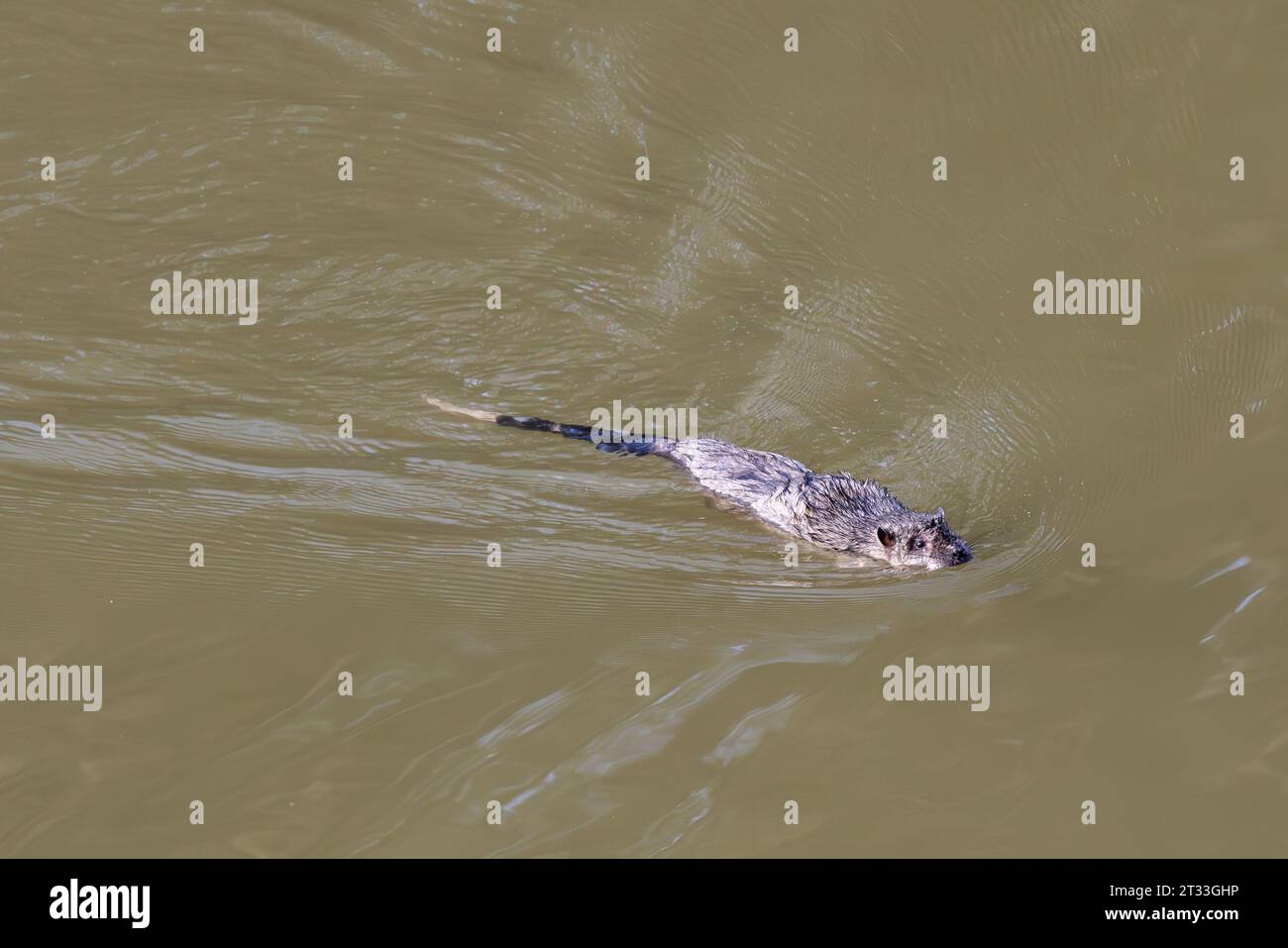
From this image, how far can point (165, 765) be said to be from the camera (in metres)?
5.66

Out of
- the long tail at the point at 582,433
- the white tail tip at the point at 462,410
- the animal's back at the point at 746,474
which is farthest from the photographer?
the white tail tip at the point at 462,410

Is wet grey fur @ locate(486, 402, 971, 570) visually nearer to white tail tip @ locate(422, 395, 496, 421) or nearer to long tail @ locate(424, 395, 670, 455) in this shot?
long tail @ locate(424, 395, 670, 455)

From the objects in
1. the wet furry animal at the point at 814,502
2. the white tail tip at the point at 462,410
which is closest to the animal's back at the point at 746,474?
the wet furry animal at the point at 814,502

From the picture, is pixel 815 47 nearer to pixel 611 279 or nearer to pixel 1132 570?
pixel 611 279

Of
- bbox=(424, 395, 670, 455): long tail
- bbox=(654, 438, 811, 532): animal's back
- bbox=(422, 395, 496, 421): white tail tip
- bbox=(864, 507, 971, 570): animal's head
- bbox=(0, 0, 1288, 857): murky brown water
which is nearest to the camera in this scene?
bbox=(0, 0, 1288, 857): murky brown water

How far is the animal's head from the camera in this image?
7.20m

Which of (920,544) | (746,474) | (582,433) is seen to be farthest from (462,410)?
(920,544)

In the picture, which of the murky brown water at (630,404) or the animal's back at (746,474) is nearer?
the murky brown water at (630,404)

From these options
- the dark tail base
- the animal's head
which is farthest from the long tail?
the animal's head

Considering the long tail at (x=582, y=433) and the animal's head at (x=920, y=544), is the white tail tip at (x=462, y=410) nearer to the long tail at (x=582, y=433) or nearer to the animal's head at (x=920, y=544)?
the long tail at (x=582, y=433)

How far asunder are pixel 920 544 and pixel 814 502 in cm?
69

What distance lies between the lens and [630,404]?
8727mm

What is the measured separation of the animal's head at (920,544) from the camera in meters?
7.20

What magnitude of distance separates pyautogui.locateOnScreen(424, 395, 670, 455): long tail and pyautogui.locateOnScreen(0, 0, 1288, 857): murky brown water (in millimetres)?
95
